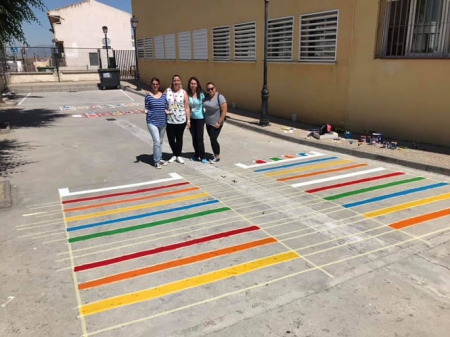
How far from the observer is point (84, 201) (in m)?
6.14

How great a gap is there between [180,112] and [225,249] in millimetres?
4071

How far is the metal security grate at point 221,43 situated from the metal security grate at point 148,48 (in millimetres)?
9866

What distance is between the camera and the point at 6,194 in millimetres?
6195

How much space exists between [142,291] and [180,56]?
18.9 metres

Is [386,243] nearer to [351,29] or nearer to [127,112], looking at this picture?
[351,29]

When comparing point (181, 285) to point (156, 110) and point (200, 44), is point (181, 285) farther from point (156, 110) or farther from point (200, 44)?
point (200, 44)

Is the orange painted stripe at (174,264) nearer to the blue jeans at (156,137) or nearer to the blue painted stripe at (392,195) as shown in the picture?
the blue painted stripe at (392,195)

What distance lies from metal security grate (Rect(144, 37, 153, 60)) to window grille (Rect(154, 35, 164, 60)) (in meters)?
1.06

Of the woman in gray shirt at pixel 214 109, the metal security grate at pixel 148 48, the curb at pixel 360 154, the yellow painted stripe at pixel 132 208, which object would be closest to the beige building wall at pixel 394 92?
the curb at pixel 360 154

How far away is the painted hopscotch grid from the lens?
12.4 feet

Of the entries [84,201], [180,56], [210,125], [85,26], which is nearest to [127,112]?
[180,56]

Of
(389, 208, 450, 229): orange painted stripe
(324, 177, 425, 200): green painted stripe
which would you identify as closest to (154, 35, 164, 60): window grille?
(324, 177, 425, 200): green painted stripe

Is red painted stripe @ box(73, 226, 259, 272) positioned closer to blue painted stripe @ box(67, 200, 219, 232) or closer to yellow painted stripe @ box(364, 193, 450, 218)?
blue painted stripe @ box(67, 200, 219, 232)

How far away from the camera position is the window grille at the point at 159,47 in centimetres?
2356
